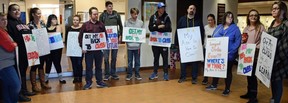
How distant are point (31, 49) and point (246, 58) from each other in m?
3.29

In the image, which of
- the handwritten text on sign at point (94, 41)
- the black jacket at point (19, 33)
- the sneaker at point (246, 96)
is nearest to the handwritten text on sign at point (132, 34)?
the handwritten text on sign at point (94, 41)

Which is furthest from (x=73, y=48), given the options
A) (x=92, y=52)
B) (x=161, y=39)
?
(x=161, y=39)

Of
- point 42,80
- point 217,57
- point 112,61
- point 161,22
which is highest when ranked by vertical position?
point 161,22

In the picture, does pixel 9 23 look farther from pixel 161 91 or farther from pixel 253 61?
pixel 253 61

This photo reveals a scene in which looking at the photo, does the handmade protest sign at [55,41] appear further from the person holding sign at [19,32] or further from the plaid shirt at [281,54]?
the plaid shirt at [281,54]

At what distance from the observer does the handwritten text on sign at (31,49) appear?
4133mm

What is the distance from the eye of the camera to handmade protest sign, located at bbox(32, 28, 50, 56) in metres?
4.46

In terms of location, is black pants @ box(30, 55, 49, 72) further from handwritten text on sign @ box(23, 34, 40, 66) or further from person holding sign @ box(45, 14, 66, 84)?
handwritten text on sign @ box(23, 34, 40, 66)

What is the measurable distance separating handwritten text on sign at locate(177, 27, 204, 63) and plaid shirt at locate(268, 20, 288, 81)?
1.84 m

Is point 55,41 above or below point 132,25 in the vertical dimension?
below

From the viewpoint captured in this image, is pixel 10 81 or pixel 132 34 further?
pixel 132 34

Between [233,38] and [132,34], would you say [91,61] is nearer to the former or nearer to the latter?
[132,34]

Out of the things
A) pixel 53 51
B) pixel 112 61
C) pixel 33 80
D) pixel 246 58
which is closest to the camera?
pixel 246 58

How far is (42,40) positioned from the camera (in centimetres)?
456
